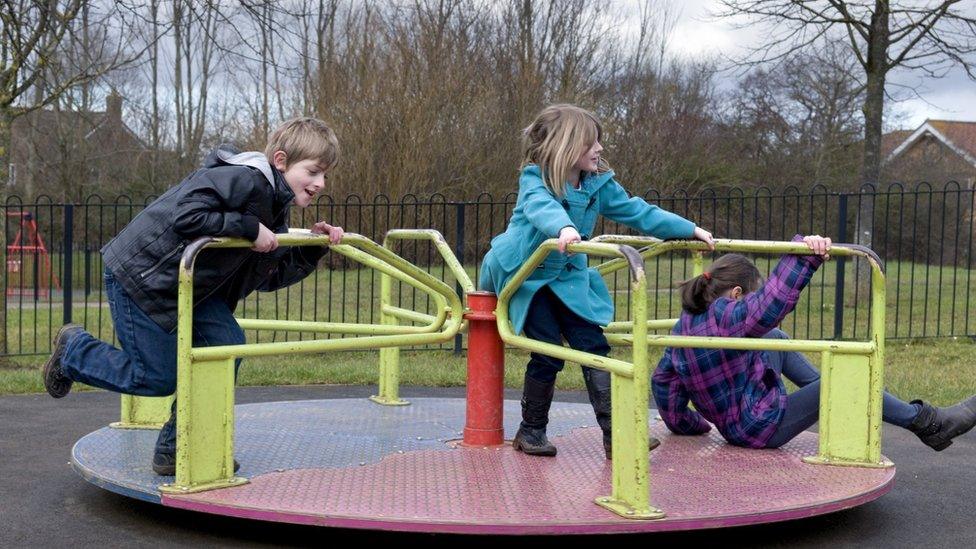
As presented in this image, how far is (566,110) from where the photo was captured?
413 cm

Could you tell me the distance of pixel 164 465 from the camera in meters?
3.85

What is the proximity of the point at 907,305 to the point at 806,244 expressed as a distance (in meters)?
10.9

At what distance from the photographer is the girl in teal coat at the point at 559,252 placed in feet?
13.5

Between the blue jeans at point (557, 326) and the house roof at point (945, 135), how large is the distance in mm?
35269

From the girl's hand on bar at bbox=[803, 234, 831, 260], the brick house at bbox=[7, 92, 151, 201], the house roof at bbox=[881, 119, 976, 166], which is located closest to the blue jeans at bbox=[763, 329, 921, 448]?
the girl's hand on bar at bbox=[803, 234, 831, 260]

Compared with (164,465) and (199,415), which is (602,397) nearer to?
(199,415)

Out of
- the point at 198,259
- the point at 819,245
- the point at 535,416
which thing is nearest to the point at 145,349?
the point at 198,259

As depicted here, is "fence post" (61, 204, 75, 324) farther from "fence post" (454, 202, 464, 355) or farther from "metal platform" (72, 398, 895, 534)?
"metal platform" (72, 398, 895, 534)

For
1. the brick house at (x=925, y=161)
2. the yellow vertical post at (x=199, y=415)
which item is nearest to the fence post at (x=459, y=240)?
the yellow vertical post at (x=199, y=415)

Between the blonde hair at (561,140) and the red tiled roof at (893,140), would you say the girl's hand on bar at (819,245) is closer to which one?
the blonde hair at (561,140)

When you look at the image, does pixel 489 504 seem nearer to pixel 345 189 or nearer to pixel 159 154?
pixel 345 189

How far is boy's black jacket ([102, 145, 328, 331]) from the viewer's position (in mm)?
3557

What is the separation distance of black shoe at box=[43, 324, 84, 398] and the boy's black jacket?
1.63 feet

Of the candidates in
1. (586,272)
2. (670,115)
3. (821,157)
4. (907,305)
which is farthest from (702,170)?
(586,272)
